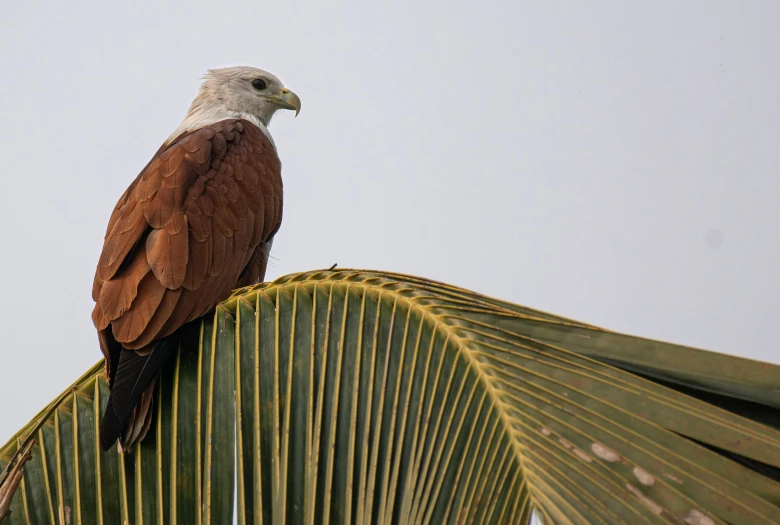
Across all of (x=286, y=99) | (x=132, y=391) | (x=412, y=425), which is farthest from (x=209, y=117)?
(x=412, y=425)

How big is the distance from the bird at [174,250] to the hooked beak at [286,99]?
A: 2.77ft

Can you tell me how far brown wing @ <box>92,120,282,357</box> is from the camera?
9.17ft

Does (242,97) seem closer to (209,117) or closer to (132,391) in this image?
(209,117)

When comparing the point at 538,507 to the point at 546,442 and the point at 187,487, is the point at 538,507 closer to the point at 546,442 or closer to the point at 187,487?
the point at 546,442

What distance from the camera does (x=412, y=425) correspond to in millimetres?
1903

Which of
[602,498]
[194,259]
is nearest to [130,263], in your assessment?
[194,259]

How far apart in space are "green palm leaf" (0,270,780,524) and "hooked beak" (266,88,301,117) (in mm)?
3230

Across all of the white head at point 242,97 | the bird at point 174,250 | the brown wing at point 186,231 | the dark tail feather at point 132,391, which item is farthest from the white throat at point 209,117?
the dark tail feather at point 132,391

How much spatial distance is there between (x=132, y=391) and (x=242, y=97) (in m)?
3.40

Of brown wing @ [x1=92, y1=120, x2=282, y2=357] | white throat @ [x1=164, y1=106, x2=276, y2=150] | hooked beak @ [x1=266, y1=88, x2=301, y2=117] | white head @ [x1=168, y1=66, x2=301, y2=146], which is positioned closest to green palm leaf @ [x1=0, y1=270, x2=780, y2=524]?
brown wing @ [x1=92, y1=120, x2=282, y2=357]

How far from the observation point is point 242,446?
2.08 metres

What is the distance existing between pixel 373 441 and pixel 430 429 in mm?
154

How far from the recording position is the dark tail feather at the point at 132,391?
2.24m

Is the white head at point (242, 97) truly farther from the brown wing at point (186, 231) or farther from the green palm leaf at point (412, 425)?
the green palm leaf at point (412, 425)
